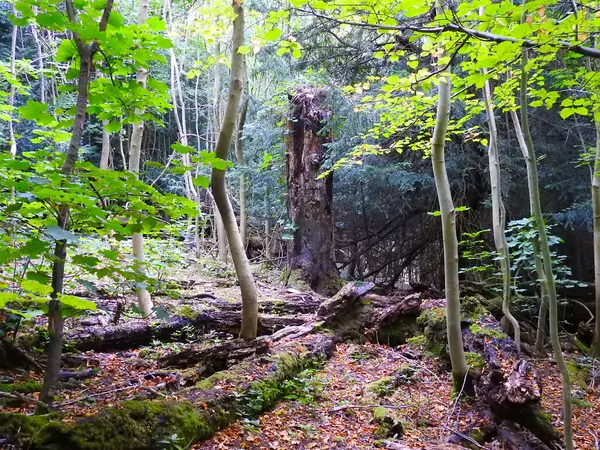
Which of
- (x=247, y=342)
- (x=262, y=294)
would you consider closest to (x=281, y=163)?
(x=262, y=294)

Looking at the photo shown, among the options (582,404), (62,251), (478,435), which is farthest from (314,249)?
(62,251)

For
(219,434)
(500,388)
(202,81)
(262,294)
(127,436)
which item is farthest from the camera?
(202,81)

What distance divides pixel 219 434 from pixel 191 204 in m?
1.91

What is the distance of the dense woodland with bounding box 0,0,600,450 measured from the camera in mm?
2707

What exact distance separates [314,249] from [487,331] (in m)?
4.66

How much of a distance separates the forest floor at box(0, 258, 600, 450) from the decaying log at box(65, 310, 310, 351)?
109 millimetres

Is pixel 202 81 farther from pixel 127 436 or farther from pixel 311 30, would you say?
pixel 127 436

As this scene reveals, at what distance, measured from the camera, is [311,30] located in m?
8.82

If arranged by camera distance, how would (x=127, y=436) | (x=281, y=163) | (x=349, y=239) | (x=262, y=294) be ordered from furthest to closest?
1. (x=349, y=239)
2. (x=281, y=163)
3. (x=262, y=294)
4. (x=127, y=436)

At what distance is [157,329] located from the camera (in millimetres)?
5809

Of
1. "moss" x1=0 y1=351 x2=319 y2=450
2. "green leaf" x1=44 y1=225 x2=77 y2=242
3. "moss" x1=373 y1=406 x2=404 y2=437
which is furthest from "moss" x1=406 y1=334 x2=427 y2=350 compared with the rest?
"green leaf" x1=44 y1=225 x2=77 y2=242

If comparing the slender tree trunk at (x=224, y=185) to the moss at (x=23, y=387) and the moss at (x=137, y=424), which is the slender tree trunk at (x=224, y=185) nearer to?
the moss at (x=137, y=424)

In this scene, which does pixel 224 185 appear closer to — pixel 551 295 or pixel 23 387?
pixel 23 387

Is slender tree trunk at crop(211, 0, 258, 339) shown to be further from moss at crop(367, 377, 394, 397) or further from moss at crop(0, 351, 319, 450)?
moss at crop(367, 377, 394, 397)
